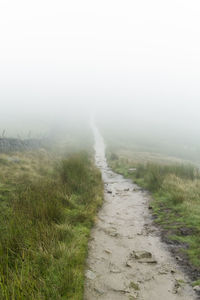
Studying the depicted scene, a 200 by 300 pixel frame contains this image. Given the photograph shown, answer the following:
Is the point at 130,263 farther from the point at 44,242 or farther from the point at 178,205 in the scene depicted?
the point at 178,205

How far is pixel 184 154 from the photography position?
3494cm

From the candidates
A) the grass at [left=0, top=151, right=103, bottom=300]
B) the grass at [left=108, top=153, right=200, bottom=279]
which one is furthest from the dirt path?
the grass at [left=108, top=153, right=200, bottom=279]

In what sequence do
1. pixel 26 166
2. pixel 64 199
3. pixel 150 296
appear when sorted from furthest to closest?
→ pixel 26 166 → pixel 64 199 → pixel 150 296

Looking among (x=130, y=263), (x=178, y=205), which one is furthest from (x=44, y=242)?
(x=178, y=205)

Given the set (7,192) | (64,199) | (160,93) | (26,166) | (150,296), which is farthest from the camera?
(160,93)

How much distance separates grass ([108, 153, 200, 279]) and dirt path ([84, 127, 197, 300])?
47cm

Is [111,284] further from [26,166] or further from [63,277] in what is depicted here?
[26,166]

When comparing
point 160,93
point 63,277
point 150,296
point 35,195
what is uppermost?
point 160,93

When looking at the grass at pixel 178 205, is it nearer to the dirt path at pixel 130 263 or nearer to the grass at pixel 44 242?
the dirt path at pixel 130 263

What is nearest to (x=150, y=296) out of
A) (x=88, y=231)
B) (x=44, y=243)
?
(x=44, y=243)

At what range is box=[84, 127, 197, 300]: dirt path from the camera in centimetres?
406

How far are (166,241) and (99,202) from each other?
3.29 m

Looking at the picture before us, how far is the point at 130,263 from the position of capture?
504 cm

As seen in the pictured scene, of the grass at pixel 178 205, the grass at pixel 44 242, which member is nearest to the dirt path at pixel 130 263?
the grass at pixel 44 242
